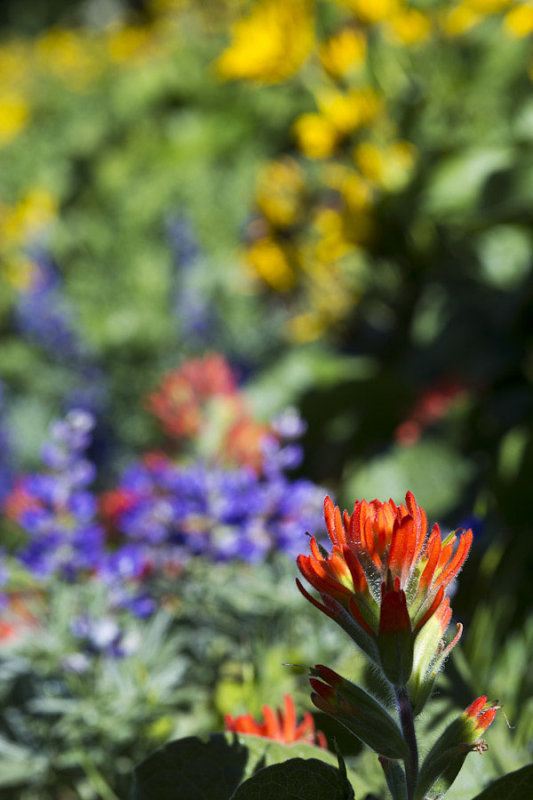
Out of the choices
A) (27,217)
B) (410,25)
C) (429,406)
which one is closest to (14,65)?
(27,217)

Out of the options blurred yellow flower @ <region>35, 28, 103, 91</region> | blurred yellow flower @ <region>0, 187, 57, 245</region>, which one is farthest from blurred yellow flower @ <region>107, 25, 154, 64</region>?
blurred yellow flower @ <region>0, 187, 57, 245</region>

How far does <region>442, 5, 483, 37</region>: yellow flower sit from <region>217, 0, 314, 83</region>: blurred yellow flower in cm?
25

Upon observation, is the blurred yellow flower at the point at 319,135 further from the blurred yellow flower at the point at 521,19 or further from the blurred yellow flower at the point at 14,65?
the blurred yellow flower at the point at 14,65

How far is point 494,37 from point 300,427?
1.04 meters

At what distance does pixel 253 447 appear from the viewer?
1.30 m

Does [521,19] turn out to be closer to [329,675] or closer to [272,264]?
[272,264]

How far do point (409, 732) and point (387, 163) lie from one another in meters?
1.18

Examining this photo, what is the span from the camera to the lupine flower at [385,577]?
0.35 metres

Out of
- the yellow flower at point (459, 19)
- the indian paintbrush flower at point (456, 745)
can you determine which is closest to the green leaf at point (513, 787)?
the indian paintbrush flower at point (456, 745)

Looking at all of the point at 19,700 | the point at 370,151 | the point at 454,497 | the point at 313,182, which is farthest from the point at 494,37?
the point at 19,700

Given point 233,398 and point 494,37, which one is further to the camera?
point 494,37

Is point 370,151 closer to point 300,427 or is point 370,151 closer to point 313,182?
point 313,182

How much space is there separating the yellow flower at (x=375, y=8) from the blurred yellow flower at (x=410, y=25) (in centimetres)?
1

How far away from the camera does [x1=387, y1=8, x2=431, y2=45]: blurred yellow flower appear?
1.41 m
